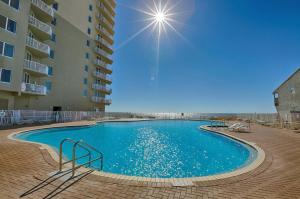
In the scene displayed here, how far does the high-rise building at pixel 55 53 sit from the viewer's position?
639 inches

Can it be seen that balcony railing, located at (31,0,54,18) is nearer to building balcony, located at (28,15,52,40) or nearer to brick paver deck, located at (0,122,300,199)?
building balcony, located at (28,15,52,40)

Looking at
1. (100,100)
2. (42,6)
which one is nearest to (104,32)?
(100,100)

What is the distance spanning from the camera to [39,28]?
19.2 meters

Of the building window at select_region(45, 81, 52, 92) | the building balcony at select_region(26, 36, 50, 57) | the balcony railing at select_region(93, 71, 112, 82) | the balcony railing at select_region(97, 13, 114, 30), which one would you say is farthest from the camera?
the balcony railing at select_region(97, 13, 114, 30)

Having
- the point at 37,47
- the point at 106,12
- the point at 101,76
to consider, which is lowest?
the point at 101,76

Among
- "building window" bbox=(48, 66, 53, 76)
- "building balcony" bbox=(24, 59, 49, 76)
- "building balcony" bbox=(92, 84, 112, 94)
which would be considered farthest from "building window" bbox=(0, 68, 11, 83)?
"building balcony" bbox=(92, 84, 112, 94)

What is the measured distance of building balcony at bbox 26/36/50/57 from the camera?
18.2 m

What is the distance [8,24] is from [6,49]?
8.31 feet

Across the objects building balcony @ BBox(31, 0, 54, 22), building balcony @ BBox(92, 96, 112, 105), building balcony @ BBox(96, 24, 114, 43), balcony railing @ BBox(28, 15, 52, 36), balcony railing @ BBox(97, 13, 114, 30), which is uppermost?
balcony railing @ BBox(97, 13, 114, 30)

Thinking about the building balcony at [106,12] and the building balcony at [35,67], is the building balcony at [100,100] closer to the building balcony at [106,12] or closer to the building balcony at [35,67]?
the building balcony at [35,67]

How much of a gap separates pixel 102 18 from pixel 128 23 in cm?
1303

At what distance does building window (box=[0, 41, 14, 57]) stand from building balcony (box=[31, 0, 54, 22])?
21.5 ft

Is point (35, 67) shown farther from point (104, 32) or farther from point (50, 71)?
point (104, 32)

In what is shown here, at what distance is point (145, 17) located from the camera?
72.7ft
